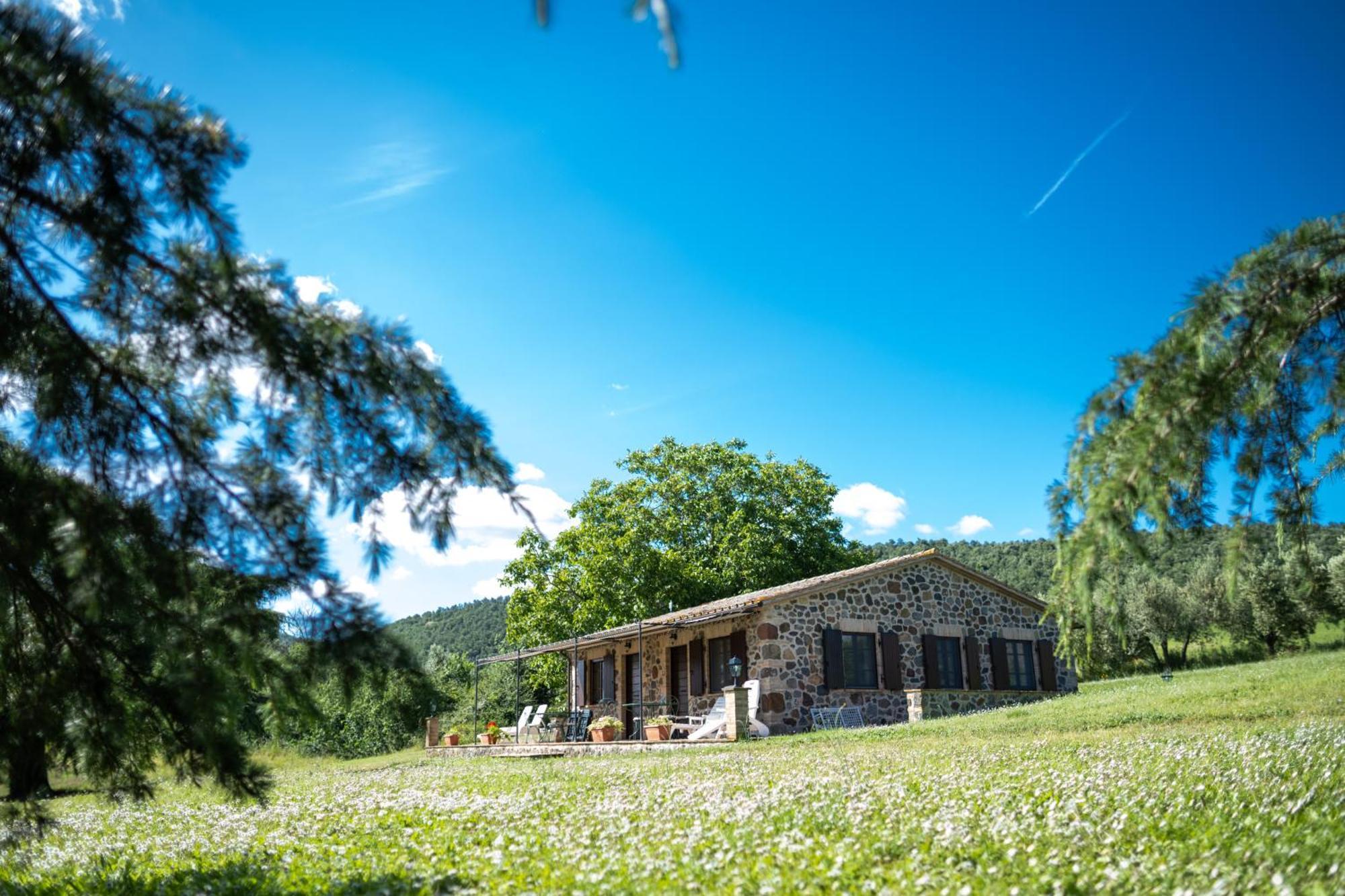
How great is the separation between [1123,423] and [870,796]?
3569 mm

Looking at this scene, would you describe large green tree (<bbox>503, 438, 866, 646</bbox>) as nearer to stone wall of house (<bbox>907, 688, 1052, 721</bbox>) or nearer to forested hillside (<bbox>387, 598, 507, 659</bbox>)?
stone wall of house (<bbox>907, 688, 1052, 721</bbox>)

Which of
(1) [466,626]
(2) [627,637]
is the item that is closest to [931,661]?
(2) [627,637]

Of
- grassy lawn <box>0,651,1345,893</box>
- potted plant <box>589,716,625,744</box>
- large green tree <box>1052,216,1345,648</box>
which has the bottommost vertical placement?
potted plant <box>589,716,625,744</box>

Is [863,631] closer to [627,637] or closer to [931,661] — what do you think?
[931,661]

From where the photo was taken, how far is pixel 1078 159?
11.6 m

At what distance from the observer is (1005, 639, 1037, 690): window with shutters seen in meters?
19.9

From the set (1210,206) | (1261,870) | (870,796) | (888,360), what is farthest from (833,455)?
(1261,870)

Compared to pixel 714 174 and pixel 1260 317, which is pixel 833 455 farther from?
pixel 1260 317

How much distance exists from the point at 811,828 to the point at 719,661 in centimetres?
1381

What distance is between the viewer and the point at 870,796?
5809 mm

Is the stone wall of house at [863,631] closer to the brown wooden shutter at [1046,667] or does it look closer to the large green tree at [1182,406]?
the brown wooden shutter at [1046,667]

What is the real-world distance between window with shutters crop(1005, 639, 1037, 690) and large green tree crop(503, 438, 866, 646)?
986cm

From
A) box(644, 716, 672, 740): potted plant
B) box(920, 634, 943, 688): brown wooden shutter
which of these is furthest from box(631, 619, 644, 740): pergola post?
box(920, 634, 943, 688): brown wooden shutter

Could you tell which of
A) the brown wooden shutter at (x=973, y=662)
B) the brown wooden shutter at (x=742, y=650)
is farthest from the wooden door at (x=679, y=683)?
the brown wooden shutter at (x=973, y=662)
